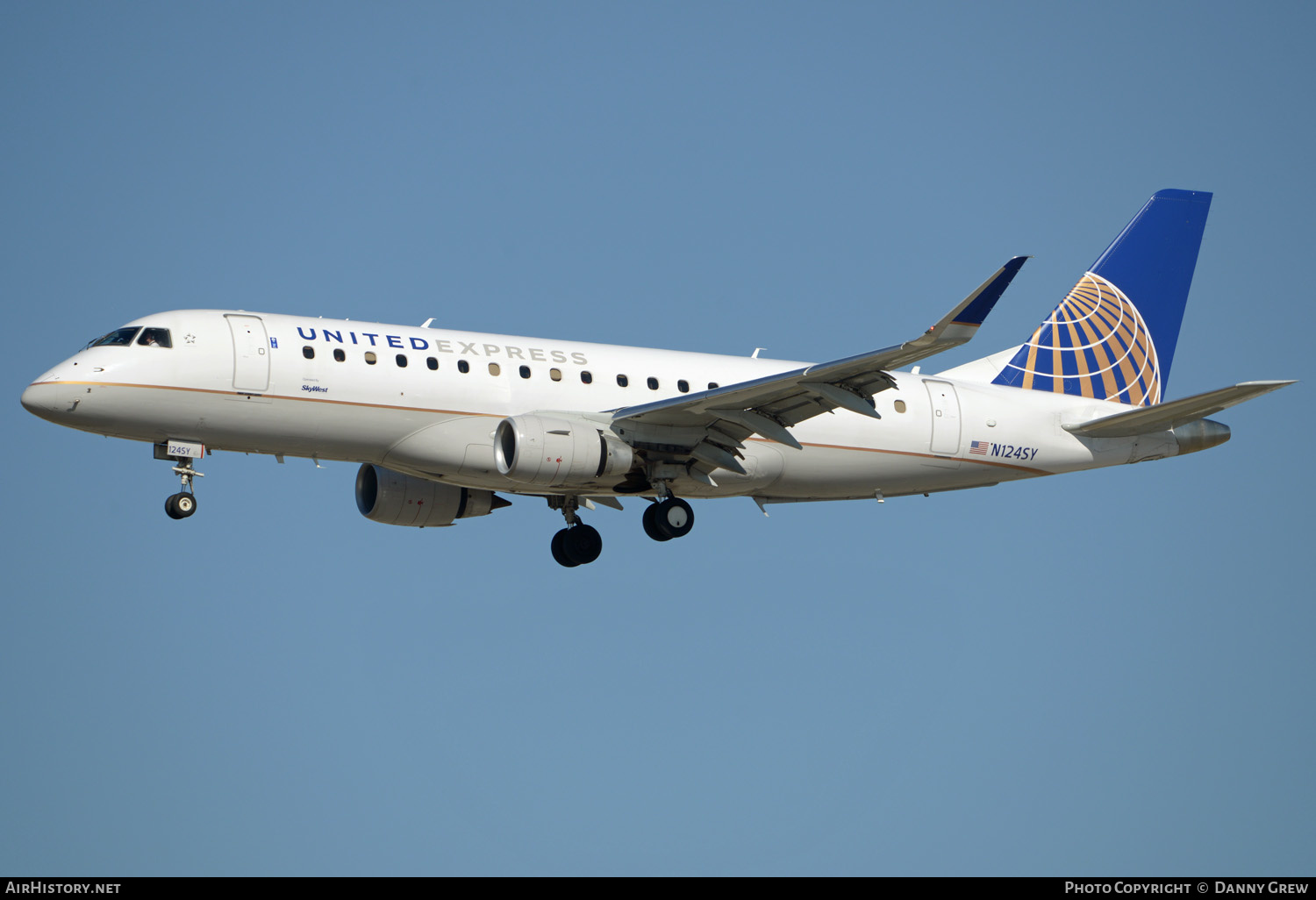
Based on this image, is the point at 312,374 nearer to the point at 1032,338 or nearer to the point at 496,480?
the point at 496,480

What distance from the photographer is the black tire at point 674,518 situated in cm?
3294

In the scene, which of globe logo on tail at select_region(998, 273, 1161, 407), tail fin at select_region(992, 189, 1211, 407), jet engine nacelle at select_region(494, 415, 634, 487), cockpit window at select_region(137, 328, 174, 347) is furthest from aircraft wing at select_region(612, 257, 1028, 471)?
cockpit window at select_region(137, 328, 174, 347)

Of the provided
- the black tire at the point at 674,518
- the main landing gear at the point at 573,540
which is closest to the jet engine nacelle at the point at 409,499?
the main landing gear at the point at 573,540

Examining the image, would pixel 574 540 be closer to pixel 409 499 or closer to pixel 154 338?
pixel 409 499

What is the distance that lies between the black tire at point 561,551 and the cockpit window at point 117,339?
1051 centimetres

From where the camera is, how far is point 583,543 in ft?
116

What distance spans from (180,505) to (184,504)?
0.08 metres

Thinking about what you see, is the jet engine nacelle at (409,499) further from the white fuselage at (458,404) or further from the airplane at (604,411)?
the white fuselage at (458,404)

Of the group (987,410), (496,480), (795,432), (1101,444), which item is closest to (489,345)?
(496,480)

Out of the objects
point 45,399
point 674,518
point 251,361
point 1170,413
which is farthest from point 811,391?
point 45,399

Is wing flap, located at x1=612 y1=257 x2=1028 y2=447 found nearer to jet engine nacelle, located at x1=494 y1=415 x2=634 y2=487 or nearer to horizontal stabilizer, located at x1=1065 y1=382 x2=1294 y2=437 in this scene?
jet engine nacelle, located at x1=494 y1=415 x2=634 y2=487

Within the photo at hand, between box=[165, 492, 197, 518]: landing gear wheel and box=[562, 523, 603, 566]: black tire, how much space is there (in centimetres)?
873

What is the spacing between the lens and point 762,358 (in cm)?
3566

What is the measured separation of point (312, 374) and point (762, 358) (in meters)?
10.6
